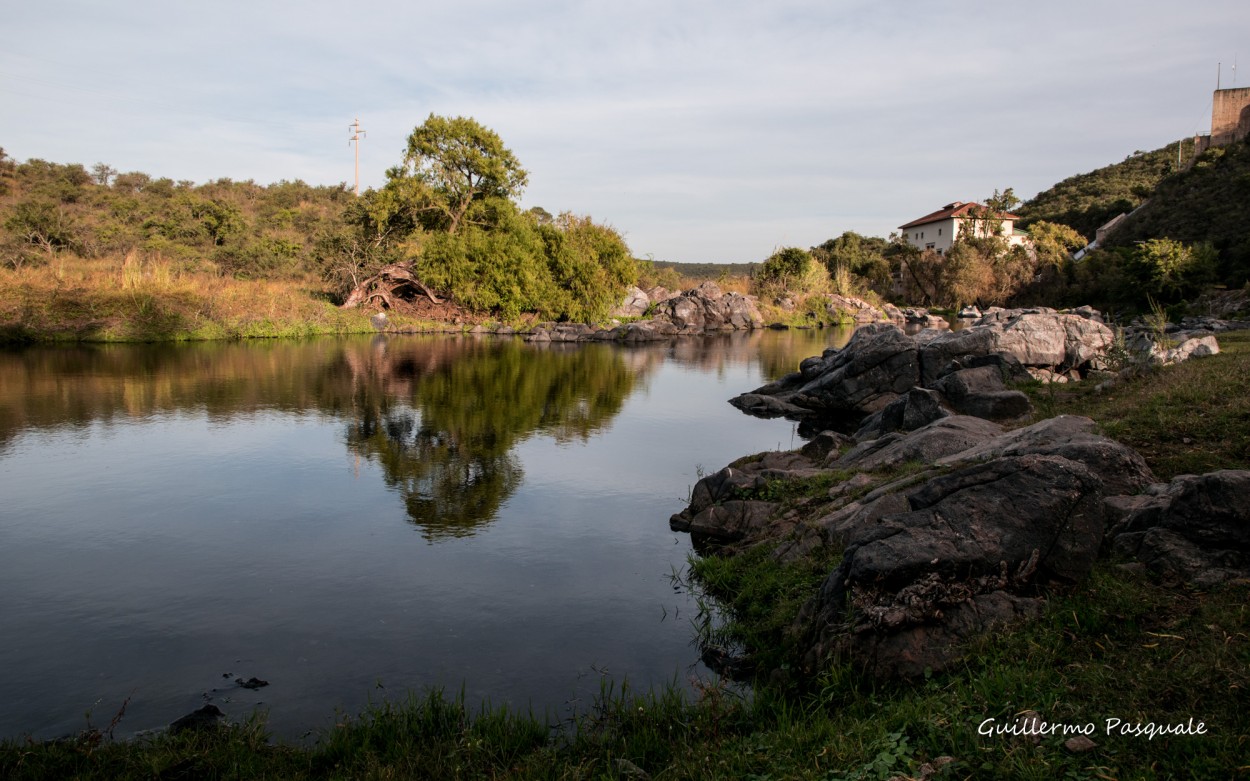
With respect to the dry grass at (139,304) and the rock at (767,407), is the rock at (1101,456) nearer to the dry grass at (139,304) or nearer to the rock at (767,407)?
the rock at (767,407)

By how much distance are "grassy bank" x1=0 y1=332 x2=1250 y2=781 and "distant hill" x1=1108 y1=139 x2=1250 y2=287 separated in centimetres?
4901

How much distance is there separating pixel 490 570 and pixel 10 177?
265 feet

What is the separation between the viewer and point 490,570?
9859 mm

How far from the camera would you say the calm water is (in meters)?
7.06

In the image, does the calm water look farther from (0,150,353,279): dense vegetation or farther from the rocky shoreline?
(0,150,353,279): dense vegetation

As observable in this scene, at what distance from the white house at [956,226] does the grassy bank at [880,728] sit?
81.0 metres

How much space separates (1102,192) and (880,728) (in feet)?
362

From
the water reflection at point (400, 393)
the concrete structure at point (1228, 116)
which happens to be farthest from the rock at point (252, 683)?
the concrete structure at point (1228, 116)

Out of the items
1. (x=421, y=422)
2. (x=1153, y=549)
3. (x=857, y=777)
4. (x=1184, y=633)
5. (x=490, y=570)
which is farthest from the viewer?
(x=421, y=422)

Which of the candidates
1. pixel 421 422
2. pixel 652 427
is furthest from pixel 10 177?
pixel 652 427

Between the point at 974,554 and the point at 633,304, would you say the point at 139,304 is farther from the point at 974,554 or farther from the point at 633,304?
the point at 974,554

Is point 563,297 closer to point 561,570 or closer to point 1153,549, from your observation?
point 561,570

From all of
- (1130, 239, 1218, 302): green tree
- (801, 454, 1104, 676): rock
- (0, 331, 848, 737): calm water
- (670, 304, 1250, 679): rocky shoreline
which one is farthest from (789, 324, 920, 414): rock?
(1130, 239, 1218, 302): green tree

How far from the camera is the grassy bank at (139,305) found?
33.2m
